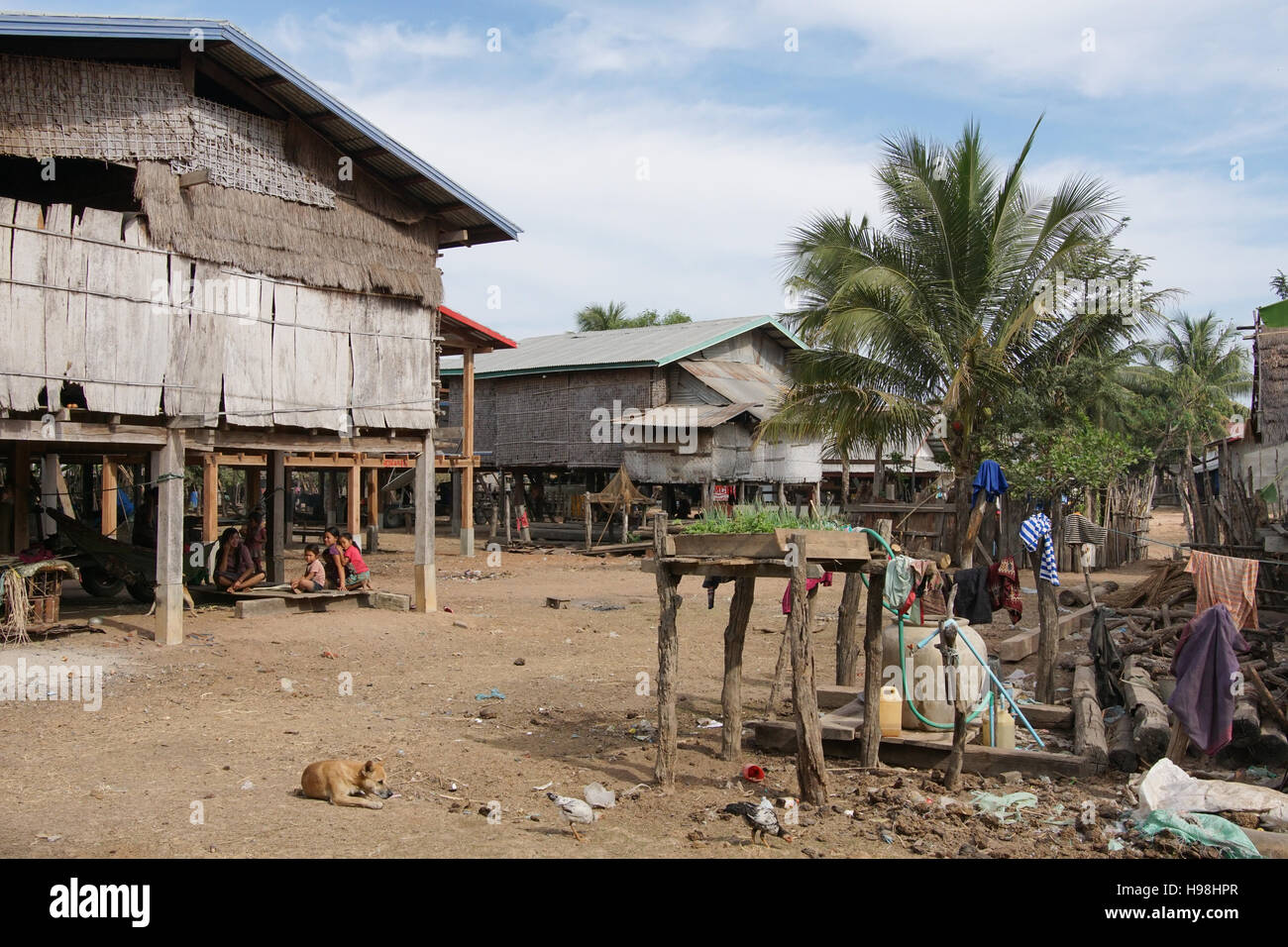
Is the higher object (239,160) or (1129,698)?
(239,160)

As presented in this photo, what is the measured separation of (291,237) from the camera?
14.8 meters

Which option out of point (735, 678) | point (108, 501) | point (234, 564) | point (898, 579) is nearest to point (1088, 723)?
point (898, 579)

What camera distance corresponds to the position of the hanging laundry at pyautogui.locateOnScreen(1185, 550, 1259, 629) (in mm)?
9258

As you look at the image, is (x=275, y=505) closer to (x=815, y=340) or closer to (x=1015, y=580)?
(x=815, y=340)

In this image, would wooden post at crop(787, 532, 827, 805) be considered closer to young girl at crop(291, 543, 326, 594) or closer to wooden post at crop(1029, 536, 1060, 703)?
wooden post at crop(1029, 536, 1060, 703)

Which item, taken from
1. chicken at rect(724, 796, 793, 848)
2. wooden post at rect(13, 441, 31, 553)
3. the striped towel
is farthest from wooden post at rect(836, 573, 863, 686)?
wooden post at rect(13, 441, 31, 553)

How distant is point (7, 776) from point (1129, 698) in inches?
367

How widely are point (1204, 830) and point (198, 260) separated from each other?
42.0 feet

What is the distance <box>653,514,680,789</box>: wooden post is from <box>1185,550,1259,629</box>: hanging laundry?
16.1ft

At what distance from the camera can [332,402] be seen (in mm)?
15344

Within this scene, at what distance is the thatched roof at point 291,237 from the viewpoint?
13.4m

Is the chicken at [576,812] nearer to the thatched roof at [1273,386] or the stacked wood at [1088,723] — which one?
the stacked wood at [1088,723]

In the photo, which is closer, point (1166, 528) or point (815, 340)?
point (815, 340)
